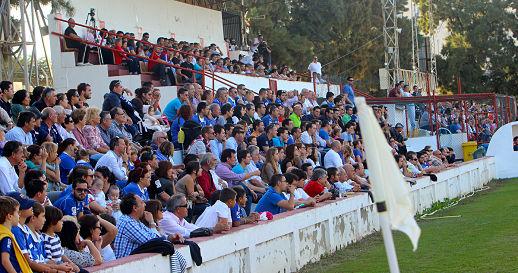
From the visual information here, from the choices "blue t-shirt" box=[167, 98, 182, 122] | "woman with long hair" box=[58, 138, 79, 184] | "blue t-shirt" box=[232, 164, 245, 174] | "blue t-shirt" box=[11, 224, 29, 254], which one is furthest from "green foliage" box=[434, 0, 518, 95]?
"blue t-shirt" box=[11, 224, 29, 254]

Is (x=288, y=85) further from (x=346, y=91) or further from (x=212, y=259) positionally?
(x=212, y=259)

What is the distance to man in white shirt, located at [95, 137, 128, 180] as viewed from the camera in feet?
49.8

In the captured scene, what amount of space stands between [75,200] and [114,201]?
1.22 metres

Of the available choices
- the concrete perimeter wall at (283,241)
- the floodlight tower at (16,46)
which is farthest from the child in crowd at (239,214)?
the floodlight tower at (16,46)

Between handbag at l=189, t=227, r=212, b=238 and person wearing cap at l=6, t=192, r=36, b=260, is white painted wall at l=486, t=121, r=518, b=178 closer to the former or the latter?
handbag at l=189, t=227, r=212, b=238

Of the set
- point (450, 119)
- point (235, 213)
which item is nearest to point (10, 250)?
point (235, 213)

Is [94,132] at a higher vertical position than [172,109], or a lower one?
lower

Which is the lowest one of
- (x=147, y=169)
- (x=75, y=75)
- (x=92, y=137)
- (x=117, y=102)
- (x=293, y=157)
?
(x=293, y=157)

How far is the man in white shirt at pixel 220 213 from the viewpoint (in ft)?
45.6

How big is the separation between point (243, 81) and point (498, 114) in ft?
38.2

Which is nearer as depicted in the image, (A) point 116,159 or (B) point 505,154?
(A) point 116,159

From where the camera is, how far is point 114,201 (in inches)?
524

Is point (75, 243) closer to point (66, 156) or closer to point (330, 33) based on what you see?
point (66, 156)

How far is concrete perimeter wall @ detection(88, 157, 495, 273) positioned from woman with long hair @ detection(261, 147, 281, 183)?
57.4 inches
